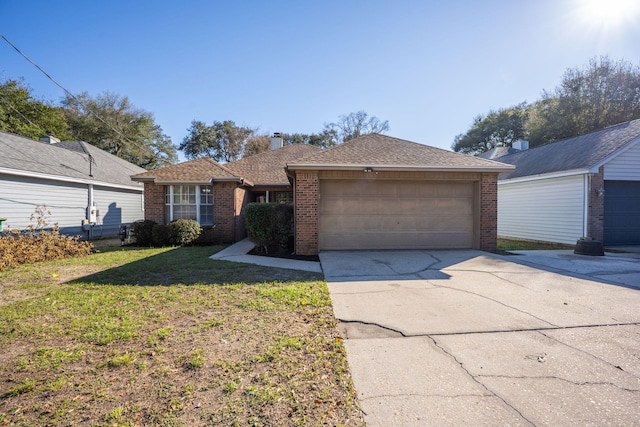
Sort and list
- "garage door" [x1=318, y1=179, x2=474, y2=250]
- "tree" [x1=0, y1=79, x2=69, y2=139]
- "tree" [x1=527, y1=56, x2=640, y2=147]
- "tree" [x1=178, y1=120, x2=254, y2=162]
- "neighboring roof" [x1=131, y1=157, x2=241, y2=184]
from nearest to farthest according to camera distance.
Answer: "garage door" [x1=318, y1=179, x2=474, y2=250], "neighboring roof" [x1=131, y1=157, x2=241, y2=184], "tree" [x1=0, y1=79, x2=69, y2=139], "tree" [x1=527, y1=56, x2=640, y2=147], "tree" [x1=178, y1=120, x2=254, y2=162]

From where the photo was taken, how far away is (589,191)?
34.6 feet

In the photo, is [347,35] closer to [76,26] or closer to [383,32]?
[383,32]

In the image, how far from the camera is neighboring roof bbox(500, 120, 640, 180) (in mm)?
10586

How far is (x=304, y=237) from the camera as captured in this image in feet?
28.3

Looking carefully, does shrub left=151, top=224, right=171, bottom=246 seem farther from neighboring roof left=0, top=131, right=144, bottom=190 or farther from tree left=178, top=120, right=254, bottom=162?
tree left=178, top=120, right=254, bottom=162

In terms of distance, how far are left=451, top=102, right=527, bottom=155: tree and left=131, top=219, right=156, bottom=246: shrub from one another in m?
34.9

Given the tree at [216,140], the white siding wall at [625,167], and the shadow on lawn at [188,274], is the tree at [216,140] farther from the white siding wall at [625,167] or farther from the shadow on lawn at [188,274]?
the white siding wall at [625,167]

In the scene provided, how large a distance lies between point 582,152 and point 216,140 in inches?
1242

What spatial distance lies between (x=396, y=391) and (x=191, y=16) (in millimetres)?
10869

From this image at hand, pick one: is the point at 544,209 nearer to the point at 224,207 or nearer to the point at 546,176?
the point at 546,176

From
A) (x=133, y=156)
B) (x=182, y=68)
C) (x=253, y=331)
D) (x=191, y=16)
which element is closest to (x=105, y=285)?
(x=253, y=331)

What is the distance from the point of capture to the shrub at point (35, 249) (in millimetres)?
7531

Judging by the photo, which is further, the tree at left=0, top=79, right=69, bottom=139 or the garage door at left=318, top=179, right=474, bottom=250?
the tree at left=0, top=79, right=69, bottom=139

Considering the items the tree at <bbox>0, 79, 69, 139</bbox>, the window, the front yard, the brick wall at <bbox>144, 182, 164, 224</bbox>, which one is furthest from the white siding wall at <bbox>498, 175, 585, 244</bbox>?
the tree at <bbox>0, 79, 69, 139</bbox>
